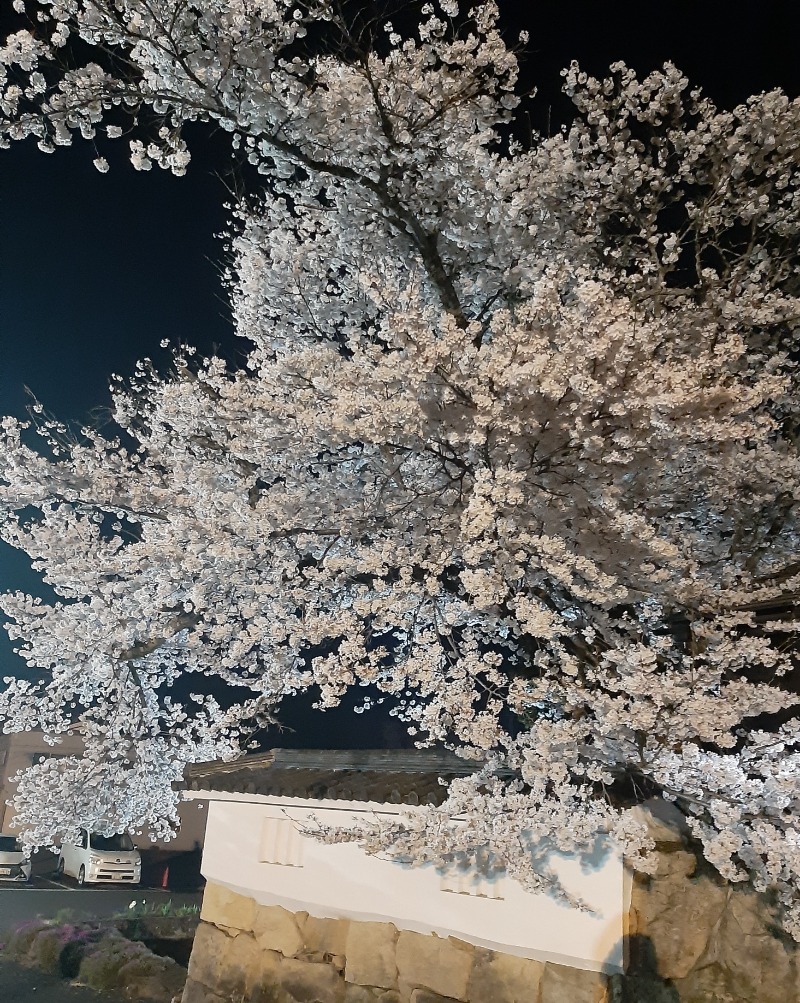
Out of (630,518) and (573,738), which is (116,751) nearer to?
(573,738)

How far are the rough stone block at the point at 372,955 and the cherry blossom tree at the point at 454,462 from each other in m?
1.30

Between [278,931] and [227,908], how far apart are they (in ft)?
2.76

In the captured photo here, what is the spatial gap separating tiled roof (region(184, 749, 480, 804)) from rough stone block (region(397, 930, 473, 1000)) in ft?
3.53

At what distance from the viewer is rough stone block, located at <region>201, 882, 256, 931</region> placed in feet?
22.9

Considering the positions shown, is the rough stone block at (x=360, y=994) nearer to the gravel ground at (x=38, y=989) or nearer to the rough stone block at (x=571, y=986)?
the rough stone block at (x=571, y=986)

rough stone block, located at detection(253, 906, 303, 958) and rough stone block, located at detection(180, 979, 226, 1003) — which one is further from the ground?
rough stone block, located at detection(253, 906, 303, 958)

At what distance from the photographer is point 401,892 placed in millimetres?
5867

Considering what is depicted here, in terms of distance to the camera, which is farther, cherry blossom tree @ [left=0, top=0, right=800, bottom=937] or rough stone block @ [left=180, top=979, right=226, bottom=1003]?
rough stone block @ [left=180, top=979, right=226, bottom=1003]

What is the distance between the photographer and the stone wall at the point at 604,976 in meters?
4.68

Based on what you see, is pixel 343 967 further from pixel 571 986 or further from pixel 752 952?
pixel 752 952

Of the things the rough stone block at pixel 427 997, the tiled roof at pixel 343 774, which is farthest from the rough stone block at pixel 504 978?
the tiled roof at pixel 343 774

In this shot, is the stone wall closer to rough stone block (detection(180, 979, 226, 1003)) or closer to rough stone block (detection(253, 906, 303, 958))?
rough stone block (detection(253, 906, 303, 958))

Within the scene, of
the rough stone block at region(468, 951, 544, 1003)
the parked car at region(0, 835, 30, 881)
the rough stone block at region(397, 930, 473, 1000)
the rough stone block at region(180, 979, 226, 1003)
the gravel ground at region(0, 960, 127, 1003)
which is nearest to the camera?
the rough stone block at region(468, 951, 544, 1003)

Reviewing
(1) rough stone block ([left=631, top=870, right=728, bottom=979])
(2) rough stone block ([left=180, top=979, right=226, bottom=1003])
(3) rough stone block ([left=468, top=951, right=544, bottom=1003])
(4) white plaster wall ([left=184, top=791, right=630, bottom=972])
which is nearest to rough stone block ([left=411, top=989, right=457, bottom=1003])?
(3) rough stone block ([left=468, top=951, right=544, bottom=1003])
